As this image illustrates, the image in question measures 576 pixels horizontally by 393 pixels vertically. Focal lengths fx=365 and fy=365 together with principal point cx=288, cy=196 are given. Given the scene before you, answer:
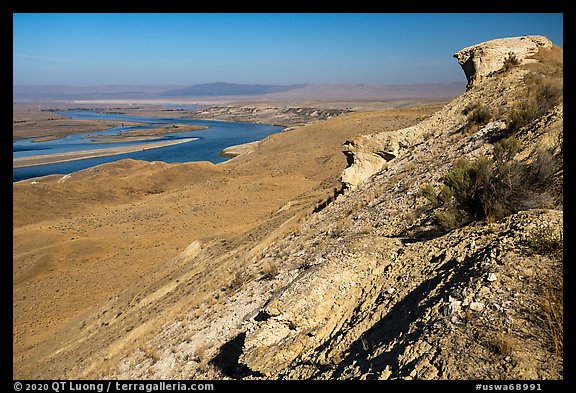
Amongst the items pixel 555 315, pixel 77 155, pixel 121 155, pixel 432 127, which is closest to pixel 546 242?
pixel 555 315

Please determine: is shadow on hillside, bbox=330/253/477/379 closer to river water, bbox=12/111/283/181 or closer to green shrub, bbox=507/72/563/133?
green shrub, bbox=507/72/563/133

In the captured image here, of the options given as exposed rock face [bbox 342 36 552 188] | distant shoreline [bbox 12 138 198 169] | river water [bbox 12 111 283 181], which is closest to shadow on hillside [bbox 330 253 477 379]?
exposed rock face [bbox 342 36 552 188]

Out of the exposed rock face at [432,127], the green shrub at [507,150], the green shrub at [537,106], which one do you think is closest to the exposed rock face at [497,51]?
the exposed rock face at [432,127]

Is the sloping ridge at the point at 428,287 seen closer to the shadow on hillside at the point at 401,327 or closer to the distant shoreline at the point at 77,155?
the shadow on hillside at the point at 401,327

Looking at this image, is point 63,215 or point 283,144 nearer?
point 63,215
